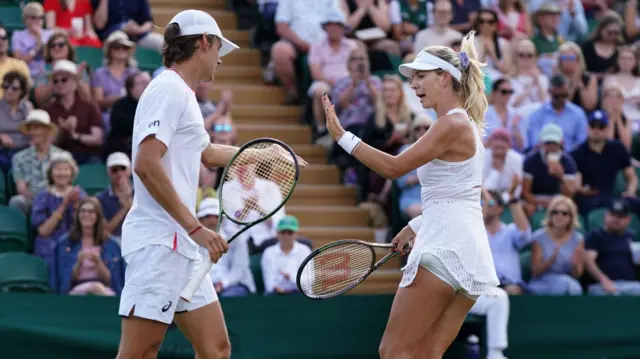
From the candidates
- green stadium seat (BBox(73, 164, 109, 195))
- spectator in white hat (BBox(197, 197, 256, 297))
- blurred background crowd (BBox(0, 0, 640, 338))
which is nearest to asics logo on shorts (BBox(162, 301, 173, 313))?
blurred background crowd (BBox(0, 0, 640, 338))

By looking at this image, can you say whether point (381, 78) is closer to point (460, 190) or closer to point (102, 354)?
point (102, 354)

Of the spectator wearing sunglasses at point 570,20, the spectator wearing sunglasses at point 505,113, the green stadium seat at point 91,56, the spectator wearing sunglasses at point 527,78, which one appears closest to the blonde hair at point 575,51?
the spectator wearing sunglasses at point 527,78

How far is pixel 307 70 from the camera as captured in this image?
12.0 m

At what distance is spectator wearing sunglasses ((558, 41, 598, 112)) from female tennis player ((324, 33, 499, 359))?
688cm

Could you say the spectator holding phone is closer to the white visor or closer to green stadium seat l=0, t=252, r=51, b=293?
green stadium seat l=0, t=252, r=51, b=293

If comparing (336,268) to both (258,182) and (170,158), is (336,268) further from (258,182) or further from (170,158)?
(170,158)

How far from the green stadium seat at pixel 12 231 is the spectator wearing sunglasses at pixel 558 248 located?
13.6 feet

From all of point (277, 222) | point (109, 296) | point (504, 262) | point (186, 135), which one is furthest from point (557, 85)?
point (186, 135)

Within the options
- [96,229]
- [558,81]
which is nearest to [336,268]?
[96,229]

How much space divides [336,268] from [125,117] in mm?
4621

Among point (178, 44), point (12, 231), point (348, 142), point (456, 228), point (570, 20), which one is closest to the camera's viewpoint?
point (178, 44)

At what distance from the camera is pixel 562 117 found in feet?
39.3

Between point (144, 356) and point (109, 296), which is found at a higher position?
point (144, 356)

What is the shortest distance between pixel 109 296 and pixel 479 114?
11.5ft
